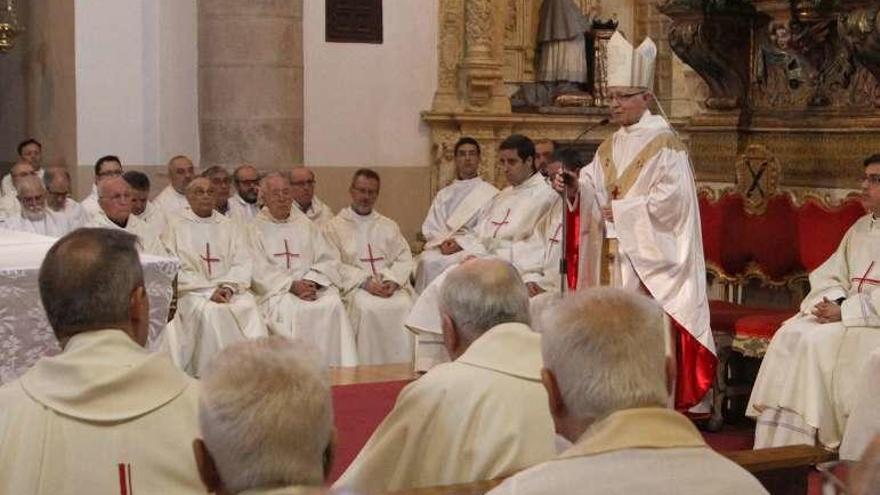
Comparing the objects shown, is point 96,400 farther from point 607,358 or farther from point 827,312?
point 827,312

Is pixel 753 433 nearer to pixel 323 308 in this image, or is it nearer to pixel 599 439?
pixel 323 308

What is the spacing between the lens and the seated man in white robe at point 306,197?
37.8 ft

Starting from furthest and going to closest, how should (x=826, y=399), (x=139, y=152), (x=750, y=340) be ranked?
(x=139, y=152)
(x=750, y=340)
(x=826, y=399)

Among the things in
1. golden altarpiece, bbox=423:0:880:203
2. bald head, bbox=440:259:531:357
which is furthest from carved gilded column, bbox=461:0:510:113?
bald head, bbox=440:259:531:357

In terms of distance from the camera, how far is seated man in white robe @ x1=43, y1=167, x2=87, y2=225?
10.9 meters

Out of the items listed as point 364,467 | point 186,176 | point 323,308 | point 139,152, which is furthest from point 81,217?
point 364,467

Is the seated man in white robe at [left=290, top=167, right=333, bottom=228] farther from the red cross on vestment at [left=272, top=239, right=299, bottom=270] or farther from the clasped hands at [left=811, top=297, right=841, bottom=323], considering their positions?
the clasped hands at [left=811, top=297, right=841, bottom=323]

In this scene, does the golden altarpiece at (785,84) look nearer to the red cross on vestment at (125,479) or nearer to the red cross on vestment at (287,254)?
the red cross on vestment at (287,254)

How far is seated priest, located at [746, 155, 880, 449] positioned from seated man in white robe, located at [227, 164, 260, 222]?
493 cm

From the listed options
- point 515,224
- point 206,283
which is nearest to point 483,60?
point 515,224

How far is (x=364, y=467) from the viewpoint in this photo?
4055 mm

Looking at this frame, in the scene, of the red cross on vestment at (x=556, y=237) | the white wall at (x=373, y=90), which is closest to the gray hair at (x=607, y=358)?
the red cross on vestment at (x=556, y=237)

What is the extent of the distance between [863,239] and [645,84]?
54.6 inches

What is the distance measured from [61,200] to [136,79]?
2.70m
